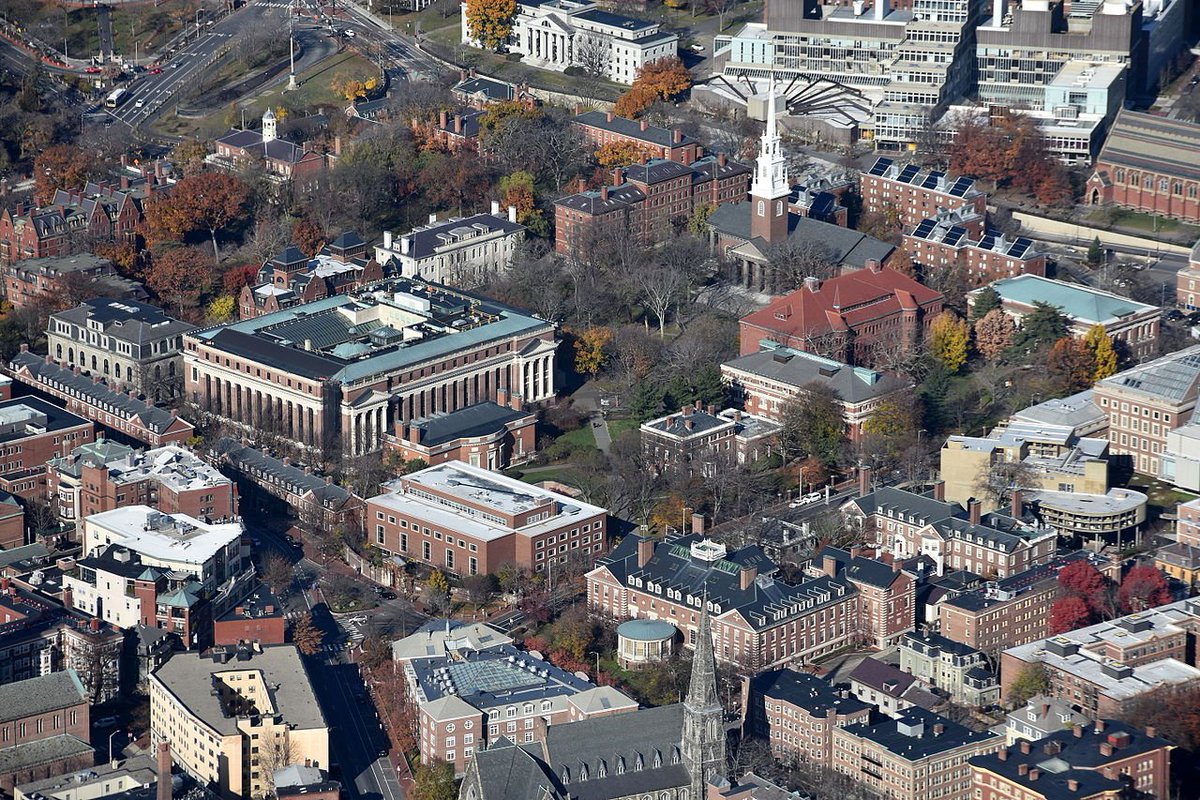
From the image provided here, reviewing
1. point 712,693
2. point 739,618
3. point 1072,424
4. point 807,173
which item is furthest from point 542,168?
point 712,693

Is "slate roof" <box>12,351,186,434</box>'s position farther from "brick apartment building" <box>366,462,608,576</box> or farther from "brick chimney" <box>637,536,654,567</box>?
"brick chimney" <box>637,536,654,567</box>

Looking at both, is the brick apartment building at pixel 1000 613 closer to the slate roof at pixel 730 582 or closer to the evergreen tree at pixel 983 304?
the slate roof at pixel 730 582

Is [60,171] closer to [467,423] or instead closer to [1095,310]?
[467,423]

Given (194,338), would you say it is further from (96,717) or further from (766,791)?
(766,791)

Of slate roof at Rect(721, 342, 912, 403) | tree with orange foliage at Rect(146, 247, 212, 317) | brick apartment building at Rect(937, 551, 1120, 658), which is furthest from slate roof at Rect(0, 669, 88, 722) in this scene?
tree with orange foliage at Rect(146, 247, 212, 317)

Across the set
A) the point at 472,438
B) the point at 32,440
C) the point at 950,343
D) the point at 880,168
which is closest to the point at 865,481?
the point at 950,343

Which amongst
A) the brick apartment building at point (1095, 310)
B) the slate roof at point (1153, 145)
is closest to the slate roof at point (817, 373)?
the brick apartment building at point (1095, 310)
